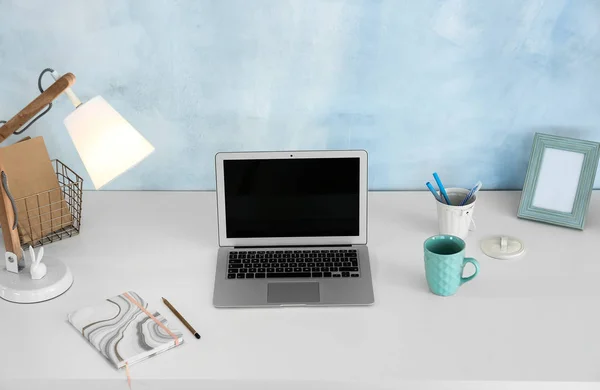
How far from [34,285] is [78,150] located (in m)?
0.29

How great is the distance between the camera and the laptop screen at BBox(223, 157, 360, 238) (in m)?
1.47

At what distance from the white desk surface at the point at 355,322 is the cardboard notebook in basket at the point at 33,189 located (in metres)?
0.06

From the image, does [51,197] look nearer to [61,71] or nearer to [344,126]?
[61,71]

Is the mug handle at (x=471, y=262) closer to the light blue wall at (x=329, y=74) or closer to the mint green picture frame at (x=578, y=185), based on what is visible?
the mint green picture frame at (x=578, y=185)

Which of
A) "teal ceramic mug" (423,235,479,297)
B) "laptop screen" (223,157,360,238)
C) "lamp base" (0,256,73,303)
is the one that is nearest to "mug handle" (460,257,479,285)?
"teal ceramic mug" (423,235,479,297)

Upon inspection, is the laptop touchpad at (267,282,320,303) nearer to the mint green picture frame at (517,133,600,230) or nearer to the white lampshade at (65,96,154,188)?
the white lampshade at (65,96,154,188)

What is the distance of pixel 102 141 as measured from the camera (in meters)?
1.27

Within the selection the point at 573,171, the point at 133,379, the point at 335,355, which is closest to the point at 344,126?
the point at 573,171

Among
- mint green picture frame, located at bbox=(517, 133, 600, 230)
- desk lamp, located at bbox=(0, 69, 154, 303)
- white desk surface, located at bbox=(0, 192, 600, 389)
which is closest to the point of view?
white desk surface, located at bbox=(0, 192, 600, 389)

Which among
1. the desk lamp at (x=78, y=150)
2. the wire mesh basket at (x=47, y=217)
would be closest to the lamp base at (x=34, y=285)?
the desk lamp at (x=78, y=150)

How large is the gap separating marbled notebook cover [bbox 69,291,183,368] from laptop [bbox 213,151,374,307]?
0.18 m

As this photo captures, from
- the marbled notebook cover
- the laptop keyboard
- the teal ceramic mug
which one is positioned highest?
the teal ceramic mug

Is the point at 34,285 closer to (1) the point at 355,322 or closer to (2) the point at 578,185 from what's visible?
(1) the point at 355,322

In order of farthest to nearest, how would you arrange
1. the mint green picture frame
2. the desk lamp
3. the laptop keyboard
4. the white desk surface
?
the mint green picture frame → the laptop keyboard → the desk lamp → the white desk surface
